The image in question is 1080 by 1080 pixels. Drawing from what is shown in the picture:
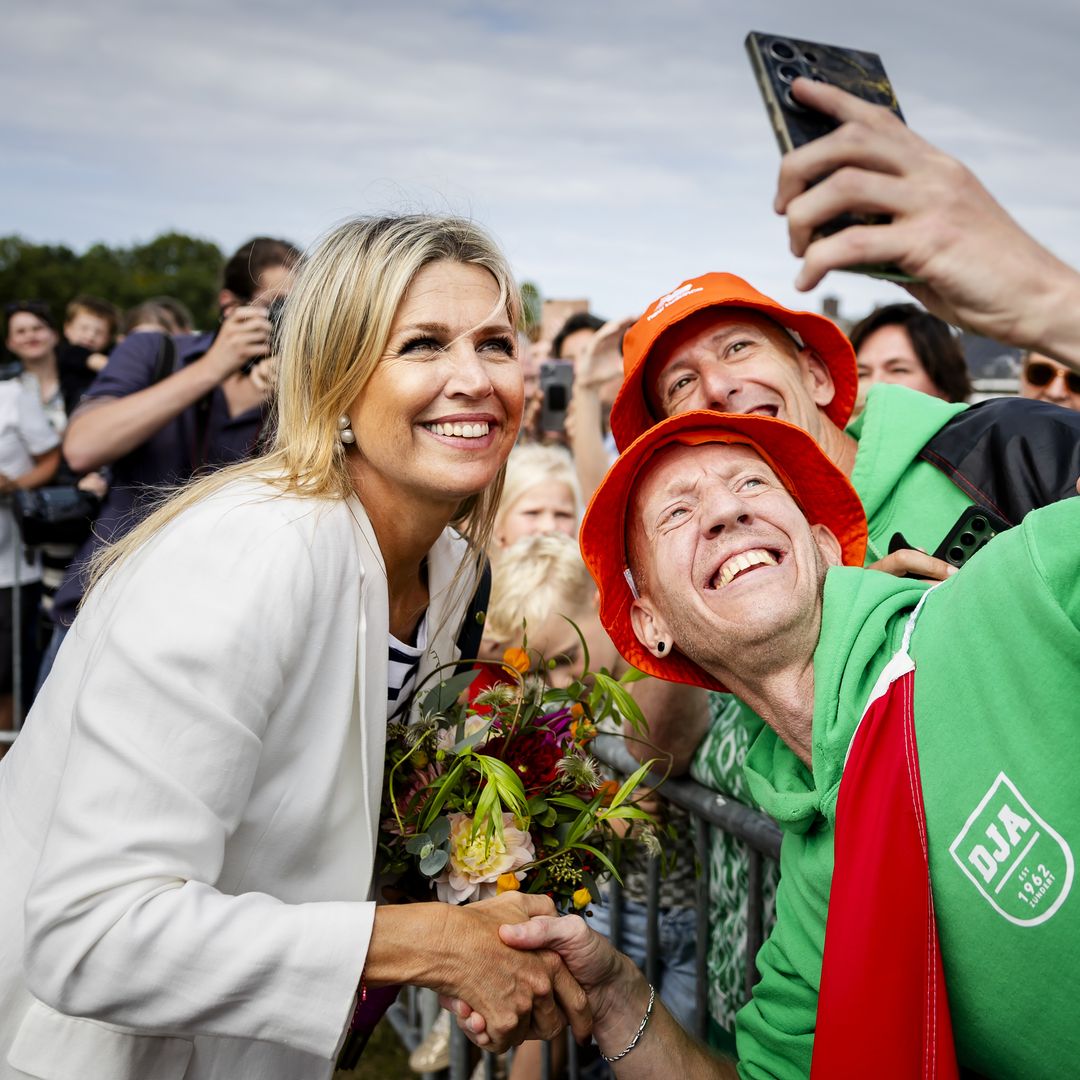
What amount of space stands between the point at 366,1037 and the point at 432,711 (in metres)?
0.79

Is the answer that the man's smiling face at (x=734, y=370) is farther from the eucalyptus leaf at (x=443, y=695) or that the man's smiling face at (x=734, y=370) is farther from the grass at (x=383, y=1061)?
the grass at (x=383, y=1061)

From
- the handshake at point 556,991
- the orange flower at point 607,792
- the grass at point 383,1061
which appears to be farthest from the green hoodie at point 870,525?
the grass at point 383,1061

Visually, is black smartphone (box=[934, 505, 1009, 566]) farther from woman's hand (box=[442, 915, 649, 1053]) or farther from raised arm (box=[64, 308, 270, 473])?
raised arm (box=[64, 308, 270, 473])

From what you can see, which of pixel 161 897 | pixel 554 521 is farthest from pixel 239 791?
pixel 554 521

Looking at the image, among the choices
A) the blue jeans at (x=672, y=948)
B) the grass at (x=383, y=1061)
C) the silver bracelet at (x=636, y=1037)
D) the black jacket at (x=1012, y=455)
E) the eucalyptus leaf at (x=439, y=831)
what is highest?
the black jacket at (x=1012, y=455)

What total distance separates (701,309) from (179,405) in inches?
92.9

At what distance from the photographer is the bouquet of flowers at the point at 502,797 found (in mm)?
2170

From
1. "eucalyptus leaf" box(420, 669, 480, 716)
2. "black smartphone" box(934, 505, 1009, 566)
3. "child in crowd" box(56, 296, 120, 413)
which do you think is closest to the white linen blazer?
"eucalyptus leaf" box(420, 669, 480, 716)

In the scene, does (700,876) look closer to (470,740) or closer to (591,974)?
(591,974)

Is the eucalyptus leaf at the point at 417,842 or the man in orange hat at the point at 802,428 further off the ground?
the man in orange hat at the point at 802,428

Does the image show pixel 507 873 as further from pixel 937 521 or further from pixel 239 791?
pixel 937 521

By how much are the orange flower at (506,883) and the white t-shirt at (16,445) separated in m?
4.88

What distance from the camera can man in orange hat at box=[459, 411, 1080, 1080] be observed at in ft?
5.14

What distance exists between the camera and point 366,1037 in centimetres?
242
